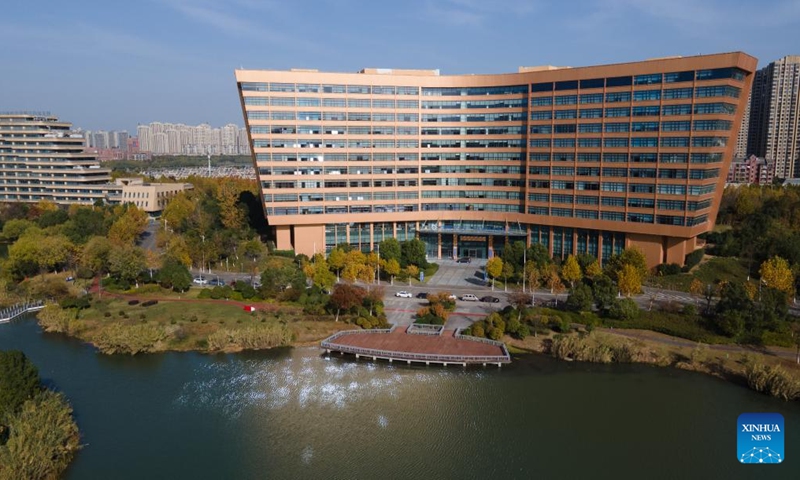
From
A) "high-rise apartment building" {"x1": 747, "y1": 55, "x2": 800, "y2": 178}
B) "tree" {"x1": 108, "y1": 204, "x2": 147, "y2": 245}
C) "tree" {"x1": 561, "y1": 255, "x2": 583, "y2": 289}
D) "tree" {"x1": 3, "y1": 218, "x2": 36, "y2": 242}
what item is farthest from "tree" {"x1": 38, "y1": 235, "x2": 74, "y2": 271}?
"high-rise apartment building" {"x1": 747, "y1": 55, "x2": 800, "y2": 178}

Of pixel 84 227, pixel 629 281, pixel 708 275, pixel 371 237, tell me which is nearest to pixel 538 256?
pixel 629 281

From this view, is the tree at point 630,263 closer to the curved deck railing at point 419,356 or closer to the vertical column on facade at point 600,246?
the vertical column on facade at point 600,246

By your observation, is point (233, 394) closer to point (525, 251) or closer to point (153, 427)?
point (153, 427)

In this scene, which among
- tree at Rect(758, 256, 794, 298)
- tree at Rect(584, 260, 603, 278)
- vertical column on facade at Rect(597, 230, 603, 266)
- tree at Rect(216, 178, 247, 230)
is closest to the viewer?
tree at Rect(758, 256, 794, 298)

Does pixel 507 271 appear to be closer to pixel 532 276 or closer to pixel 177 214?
pixel 532 276

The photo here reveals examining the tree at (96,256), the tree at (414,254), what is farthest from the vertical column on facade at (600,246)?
the tree at (96,256)

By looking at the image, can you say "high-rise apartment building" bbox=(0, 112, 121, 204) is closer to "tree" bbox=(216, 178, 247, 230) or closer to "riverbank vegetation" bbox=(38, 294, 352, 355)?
"tree" bbox=(216, 178, 247, 230)

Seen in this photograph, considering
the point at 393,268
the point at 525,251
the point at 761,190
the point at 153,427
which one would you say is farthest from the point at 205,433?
the point at 761,190
